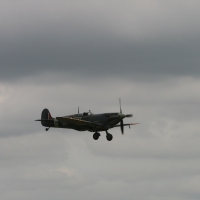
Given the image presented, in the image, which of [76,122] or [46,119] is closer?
[76,122]

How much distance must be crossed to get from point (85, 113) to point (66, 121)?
8.38ft

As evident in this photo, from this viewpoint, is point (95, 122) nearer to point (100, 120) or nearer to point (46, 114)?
point (100, 120)

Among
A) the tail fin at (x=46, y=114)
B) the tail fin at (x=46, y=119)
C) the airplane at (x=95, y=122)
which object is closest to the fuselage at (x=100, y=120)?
the airplane at (x=95, y=122)

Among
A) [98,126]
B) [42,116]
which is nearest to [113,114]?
[98,126]

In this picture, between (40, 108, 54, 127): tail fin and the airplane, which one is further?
(40, 108, 54, 127): tail fin

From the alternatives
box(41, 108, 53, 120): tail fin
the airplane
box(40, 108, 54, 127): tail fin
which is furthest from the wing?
box(41, 108, 53, 120): tail fin

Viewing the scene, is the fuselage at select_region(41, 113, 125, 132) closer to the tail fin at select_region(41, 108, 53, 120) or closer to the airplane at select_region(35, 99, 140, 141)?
the airplane at select_region(35, 99, 140, 141)

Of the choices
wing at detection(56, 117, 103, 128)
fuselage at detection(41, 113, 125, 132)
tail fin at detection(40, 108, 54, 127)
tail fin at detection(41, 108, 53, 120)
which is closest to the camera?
wing at detection(56, 117, 103, 128)

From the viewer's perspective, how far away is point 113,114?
215 ft

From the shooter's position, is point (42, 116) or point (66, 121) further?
point (42, 116)

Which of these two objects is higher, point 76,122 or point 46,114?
point 46,114

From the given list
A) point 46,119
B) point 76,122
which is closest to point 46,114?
point 46,119

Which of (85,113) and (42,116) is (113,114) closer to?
(85,113)

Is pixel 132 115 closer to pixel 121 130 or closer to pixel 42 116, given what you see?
pixel 121 130
